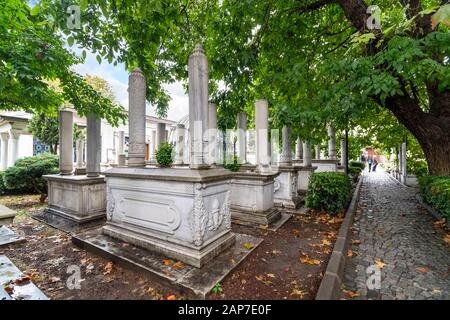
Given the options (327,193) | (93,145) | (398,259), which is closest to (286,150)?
(327,193)

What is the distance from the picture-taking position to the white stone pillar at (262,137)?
254 inches

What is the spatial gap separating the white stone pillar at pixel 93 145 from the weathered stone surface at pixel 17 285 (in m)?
2.98

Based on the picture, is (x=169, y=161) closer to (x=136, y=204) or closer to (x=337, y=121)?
(x=136, y=204)

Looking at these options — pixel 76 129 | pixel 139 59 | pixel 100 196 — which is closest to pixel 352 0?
pixel 139 59

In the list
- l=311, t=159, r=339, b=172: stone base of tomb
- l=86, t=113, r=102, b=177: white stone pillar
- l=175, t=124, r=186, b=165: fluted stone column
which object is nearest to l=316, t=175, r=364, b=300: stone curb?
l=86, t=113, r=102, b=177: white stone pillar

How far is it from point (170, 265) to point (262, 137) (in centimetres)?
444

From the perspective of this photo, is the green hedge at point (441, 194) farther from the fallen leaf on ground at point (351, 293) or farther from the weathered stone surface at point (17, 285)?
the weathered stone surface at point (17, 285)

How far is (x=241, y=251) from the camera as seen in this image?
4.14m

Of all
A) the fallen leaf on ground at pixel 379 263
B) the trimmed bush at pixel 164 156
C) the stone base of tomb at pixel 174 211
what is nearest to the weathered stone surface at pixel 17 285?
the stone base of tomb at pixel 174 211

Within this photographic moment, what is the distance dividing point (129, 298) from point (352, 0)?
7.95 m

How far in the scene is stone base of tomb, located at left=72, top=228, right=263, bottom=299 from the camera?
304cm

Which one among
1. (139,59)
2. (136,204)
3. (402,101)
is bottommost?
(136,204)

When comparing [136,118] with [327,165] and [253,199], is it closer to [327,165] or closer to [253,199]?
[253,199]

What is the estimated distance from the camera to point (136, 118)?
455 centimetres
